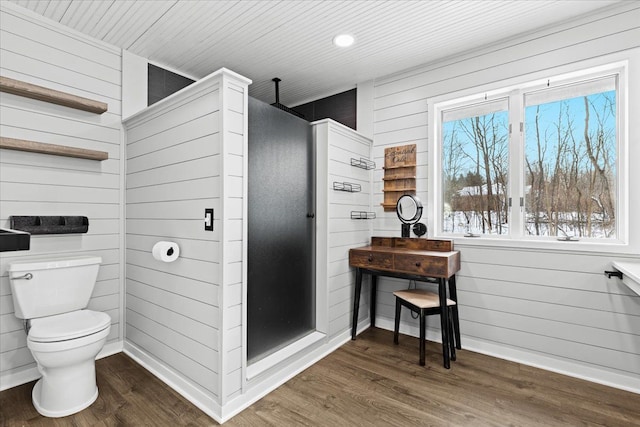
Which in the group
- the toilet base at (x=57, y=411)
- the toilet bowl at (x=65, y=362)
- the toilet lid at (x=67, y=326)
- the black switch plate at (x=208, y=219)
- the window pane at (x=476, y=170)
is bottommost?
the toilet base at (x=57, y=411)

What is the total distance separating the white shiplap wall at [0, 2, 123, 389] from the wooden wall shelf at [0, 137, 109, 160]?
9cm

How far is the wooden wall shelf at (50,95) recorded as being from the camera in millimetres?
2010

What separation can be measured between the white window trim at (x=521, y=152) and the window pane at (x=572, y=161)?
0.18ft

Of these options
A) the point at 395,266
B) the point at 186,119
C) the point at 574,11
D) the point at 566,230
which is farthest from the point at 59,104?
the point at 566,230

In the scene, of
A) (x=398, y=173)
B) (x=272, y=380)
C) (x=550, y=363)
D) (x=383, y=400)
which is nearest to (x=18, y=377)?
(x=272, y=380)

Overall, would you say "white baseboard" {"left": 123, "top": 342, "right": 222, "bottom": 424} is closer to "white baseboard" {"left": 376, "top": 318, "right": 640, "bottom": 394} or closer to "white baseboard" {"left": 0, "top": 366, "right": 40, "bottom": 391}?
"white baseboard" {"left": 0, "top": 366, "right": 40, "bottom": 391}

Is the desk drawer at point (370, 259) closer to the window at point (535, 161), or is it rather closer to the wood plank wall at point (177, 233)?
the window at point (535, 161)

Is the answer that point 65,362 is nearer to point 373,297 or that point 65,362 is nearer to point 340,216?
point 340,216

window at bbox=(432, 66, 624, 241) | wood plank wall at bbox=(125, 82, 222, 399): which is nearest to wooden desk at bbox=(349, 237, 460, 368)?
window at bbox=(432, 66, 624, 241)

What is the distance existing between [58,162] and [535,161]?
11.8ft

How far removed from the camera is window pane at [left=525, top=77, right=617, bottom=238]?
2232 millimetres

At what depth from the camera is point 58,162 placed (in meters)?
2.29

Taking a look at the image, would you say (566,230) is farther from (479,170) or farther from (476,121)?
(476,121)

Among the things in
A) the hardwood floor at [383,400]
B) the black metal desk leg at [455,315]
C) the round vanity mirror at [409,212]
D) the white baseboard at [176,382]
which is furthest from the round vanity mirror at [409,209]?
the white baseboard at [176,382]
